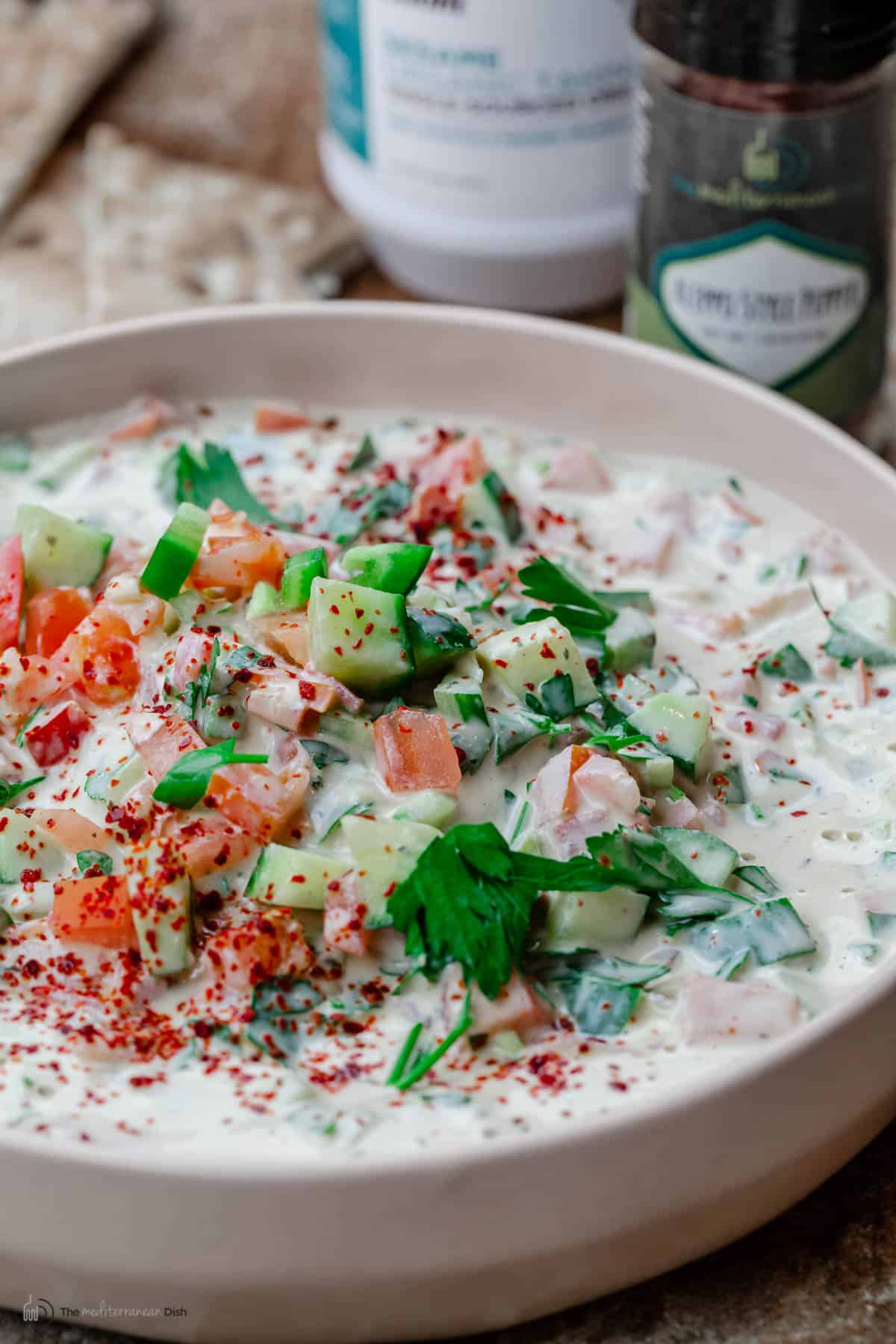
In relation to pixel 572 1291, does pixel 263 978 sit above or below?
above

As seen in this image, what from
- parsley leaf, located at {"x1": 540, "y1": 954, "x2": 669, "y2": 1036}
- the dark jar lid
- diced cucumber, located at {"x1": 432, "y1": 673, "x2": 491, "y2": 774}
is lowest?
parsley leaf, located at {"x1": 540, "y1": 954, "x2": 669, "y2": 1036}

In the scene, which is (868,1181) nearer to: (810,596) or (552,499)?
(810,596)

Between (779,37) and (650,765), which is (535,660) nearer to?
(650,765)

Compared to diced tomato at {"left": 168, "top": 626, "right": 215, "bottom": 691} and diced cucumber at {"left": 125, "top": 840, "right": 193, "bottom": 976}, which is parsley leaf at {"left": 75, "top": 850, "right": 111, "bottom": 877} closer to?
diced cucumber at {"left": 125, "top": 840, "right": 193, "bottom": 976}

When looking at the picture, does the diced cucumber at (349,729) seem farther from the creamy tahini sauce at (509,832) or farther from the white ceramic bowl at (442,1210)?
the white ceramic bowl at (442,1210)

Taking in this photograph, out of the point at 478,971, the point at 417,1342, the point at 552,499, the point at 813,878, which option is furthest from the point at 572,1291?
the point at 552,499

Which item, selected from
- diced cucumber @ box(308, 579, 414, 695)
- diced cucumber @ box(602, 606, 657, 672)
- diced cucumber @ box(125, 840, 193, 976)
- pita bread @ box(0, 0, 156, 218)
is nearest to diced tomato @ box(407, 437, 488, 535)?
diced cucumber @ box(602, 606, 657, 672)

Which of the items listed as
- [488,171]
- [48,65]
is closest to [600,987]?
[488,171]
